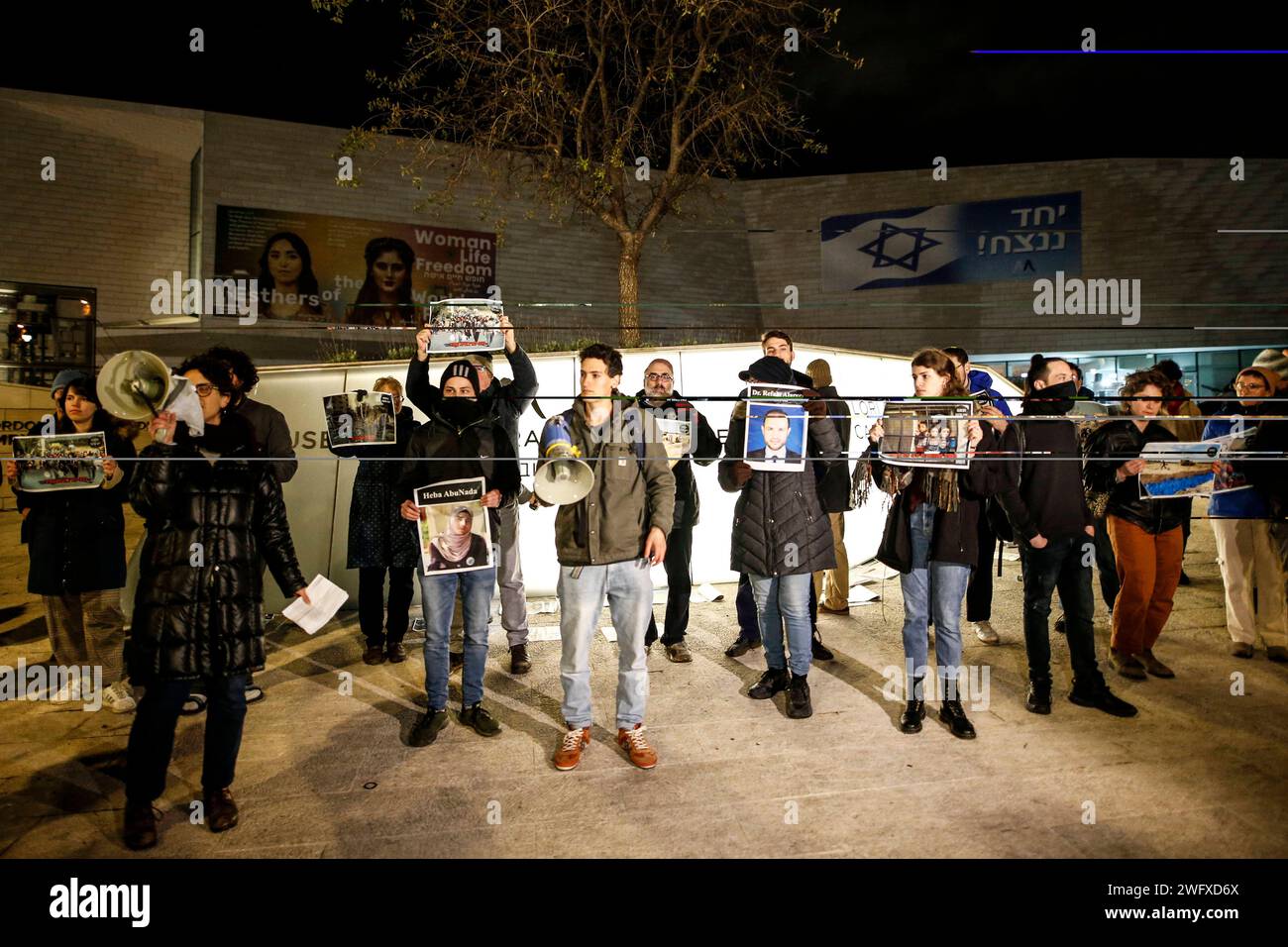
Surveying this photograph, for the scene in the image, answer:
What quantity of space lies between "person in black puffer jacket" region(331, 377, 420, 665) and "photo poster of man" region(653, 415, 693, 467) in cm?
156

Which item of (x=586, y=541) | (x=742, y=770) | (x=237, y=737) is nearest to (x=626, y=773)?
(x=742, y=770)

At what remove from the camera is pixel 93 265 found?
435 inches

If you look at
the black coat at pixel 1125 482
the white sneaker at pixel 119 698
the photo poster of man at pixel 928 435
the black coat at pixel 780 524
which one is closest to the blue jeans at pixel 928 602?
the photo poster of man at pixel 928 435

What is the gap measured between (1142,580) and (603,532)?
3043mm

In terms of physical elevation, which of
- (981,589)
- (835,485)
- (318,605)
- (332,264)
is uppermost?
(332,264)

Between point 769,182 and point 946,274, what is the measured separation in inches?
165

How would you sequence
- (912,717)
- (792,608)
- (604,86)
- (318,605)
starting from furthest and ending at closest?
(604,86)
(792,608)
(912,717)
(318,605)

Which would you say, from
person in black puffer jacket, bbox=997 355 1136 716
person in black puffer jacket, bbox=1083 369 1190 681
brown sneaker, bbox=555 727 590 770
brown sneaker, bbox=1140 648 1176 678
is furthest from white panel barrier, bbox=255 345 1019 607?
brown sneaker, bbox=555 727 590 770

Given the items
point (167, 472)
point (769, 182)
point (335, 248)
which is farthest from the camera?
point (769, 182)

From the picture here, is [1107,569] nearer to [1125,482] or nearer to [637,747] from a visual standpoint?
[1125,482]

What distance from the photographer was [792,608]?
3.58 meters

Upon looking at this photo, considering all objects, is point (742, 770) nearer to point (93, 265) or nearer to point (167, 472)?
point (167, 472)

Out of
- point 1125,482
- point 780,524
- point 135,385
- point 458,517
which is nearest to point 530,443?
point 458,517

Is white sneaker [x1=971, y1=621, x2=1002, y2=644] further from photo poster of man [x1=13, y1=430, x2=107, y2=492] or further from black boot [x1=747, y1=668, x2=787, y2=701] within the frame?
photo poster of man [x1=13, y1=430, x2=107, y2=492]
